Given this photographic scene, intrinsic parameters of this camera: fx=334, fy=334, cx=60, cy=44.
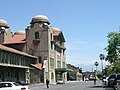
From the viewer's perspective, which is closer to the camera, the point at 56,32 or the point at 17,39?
the point at 17,39

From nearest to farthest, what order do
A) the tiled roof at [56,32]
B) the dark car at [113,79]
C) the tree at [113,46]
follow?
1. the dark car at [113,79]
2. the tree at [113,46]
3. the tiled roof at [56,32]

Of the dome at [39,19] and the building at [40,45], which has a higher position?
the dome at [39,19]

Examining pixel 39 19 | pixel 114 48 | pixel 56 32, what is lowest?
pixel 114 48

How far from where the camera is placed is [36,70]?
86562 millimetres

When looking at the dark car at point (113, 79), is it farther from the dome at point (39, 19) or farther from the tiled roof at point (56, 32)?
the tiled roof at point (56, 32)

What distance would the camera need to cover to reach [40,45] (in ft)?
309

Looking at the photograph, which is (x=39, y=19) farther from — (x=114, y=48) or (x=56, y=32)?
(x=114, y=48)

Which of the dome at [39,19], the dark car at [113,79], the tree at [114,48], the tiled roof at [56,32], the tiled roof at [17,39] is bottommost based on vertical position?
the dark car at [113,79]

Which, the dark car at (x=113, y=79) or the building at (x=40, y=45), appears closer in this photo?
the dark car at (x=113, y=79)

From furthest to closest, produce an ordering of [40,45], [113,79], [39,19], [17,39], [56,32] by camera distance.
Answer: [56,32], [17,39], [39,19], [40,45], [113,79]

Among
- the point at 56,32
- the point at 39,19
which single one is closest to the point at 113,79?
the point at 39,19

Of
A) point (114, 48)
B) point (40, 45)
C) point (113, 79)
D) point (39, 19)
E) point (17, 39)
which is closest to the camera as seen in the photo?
point (113, 79)

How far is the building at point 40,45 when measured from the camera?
297 feet

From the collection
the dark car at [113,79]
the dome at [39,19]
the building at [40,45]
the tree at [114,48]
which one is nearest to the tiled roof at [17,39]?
the building at [40,45]
